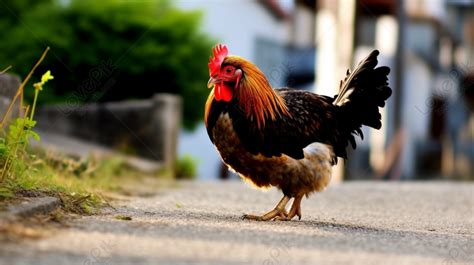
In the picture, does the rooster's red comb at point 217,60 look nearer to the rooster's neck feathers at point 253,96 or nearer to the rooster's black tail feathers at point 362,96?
the rooster's neck feathers at point 253,96

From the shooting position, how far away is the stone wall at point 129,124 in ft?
49.3

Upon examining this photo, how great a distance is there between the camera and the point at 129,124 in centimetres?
1521

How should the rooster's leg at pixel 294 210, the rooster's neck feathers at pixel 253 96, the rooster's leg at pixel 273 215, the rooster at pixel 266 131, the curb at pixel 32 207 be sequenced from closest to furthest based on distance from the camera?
the curb at pixel 32 207 → the rooster at pixel 266 131 → the rooster's neck feathers at pixel 253 96 → the rooster's leg at pixel 273 215 → the rooster's leg at pixel 294 210

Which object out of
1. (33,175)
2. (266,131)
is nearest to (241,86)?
(266,131)

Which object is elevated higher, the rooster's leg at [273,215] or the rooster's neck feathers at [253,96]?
the rooster's neck feathers at [253,96]

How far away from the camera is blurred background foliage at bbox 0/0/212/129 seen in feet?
51.5

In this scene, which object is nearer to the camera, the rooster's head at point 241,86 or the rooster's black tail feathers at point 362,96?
the rooster's head at point 241,86

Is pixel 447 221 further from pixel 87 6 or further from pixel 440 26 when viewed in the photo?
pixel 440 26

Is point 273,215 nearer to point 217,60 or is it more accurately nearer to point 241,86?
point 241,86

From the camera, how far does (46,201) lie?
6.02 meters

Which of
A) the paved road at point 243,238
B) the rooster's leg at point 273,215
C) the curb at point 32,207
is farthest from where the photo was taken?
the rooster's leg at point 273,215

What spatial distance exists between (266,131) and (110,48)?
10.4 m

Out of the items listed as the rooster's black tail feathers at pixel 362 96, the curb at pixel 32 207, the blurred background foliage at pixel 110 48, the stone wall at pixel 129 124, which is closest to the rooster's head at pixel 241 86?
the rooster's black tail feathers at pixel 362 96

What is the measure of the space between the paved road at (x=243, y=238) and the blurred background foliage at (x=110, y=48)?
724cm
